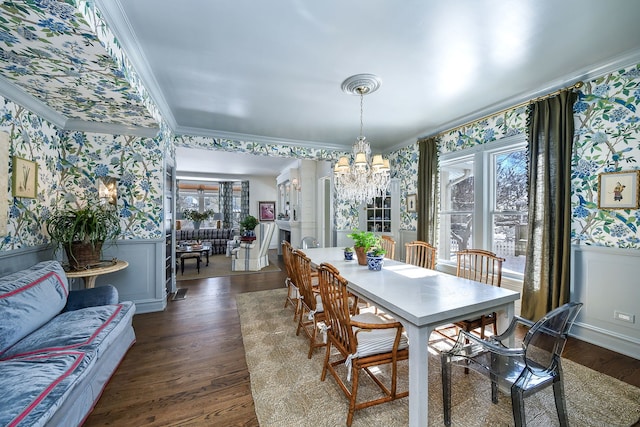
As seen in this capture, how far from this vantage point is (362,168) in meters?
2.81

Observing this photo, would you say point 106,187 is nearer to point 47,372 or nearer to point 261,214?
point 47,372

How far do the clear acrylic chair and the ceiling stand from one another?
1936 millimetres

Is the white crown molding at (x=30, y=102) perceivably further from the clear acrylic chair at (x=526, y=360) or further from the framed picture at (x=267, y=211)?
the framed picture at (x=267, y=211)

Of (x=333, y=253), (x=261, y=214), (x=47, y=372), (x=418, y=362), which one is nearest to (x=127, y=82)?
(x=47, y=372)

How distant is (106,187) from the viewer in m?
3.12

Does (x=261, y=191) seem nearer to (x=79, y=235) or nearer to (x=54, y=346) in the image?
(x=79, y=235)

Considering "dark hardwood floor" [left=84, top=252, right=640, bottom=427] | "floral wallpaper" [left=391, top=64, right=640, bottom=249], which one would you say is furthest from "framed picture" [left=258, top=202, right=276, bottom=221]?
"floral wallpaper" [left=391, top=64, right=640, bottom=249]

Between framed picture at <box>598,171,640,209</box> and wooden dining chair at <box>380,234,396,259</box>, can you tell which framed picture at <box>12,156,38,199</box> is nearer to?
wooden dining chair at <box>380,234,396,259</box>

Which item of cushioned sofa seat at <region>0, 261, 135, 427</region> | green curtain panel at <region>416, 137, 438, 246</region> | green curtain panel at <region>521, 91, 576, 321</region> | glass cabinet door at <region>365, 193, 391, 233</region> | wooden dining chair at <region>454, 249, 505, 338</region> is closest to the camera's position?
cushioned sofa seat at <region>0, 261, 135, 427</region>

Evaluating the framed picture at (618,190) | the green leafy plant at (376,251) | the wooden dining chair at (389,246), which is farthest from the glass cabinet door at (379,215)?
the framed picture at (618,190)

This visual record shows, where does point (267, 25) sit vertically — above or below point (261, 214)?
above

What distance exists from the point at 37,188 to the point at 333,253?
126 inches

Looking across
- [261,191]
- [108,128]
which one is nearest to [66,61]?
[108,128]

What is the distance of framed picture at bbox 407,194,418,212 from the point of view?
4.42 m
